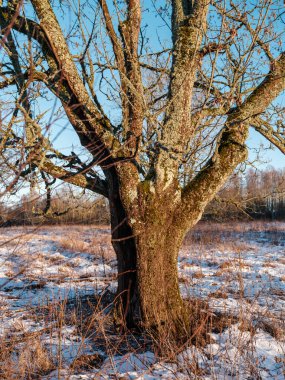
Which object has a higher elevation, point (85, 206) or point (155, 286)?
point (85, 206)

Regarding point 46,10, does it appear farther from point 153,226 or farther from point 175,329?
point 175,329

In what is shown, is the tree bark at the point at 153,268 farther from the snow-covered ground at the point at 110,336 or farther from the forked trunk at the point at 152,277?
the snow-covered ground at the point at 110,336

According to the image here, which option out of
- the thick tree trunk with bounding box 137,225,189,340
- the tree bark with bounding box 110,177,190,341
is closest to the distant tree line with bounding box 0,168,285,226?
the tree bark with bounding box 110,177,190,341

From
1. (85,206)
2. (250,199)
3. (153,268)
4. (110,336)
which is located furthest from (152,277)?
(250,199)

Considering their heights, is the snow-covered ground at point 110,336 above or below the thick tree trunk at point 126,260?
below

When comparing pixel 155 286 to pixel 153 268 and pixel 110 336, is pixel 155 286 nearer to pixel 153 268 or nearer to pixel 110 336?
pixel 153 268

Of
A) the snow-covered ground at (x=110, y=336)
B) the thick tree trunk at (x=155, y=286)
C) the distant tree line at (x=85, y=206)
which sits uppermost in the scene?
the distant tree line at (x=85, y=206)

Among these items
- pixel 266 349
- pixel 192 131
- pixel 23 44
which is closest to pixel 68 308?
pixel 266 349

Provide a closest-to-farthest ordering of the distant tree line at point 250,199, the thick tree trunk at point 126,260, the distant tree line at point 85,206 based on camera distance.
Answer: the distant tree line at point 85,206 < the thick tree trunk at point 126,260 < the distant tree line at point 250,199

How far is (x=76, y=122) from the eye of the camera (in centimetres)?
337

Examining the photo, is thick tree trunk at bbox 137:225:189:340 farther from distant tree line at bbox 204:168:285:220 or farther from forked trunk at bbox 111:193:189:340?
distant tree line at bbox 204:168:285:220

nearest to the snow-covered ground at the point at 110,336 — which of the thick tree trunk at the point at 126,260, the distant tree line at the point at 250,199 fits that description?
the thick tree trunk at the point at 126,260

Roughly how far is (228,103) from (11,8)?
228 cm

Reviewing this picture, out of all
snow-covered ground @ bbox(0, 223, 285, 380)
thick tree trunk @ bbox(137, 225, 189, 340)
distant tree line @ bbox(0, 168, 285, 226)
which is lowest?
snow-covered ground @ bbox(0, 223, 285, 380)
